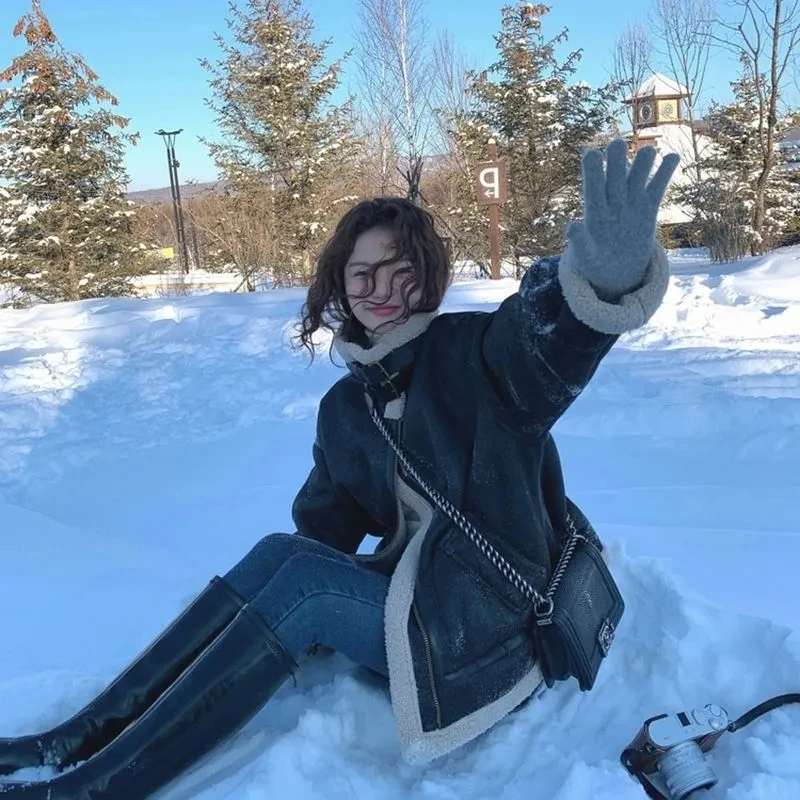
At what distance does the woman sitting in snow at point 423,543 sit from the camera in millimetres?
1296

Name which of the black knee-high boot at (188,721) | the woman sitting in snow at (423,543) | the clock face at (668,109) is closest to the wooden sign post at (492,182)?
the woman sitting in snow at (423,543)

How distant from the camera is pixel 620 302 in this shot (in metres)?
1.26

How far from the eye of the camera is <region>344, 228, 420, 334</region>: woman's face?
66.5 inches

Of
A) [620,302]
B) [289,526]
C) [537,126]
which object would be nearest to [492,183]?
[537,126]

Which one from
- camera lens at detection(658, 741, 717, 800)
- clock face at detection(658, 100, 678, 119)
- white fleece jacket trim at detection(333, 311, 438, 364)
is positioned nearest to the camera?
camera lens at detection(658, 741, 717, 800)

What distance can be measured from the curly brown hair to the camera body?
923 mm

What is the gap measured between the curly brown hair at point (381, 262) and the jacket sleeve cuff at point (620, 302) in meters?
0.47

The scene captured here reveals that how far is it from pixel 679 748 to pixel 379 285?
3.46 ft

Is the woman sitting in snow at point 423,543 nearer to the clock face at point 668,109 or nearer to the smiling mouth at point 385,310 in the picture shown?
the smiling mouth at point 385,310

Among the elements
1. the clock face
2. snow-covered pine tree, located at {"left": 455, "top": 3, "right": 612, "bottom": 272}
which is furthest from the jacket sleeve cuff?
the clock face

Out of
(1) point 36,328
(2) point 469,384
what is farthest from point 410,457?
(1) point 36,328

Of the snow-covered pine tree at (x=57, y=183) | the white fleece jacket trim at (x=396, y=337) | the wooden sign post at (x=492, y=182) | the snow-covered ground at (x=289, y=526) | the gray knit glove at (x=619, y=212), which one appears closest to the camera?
the gray knit glove at (x=619, y=212)

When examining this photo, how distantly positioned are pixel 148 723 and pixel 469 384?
856 mm

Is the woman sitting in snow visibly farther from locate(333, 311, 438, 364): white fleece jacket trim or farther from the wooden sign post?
the wooden sign post
